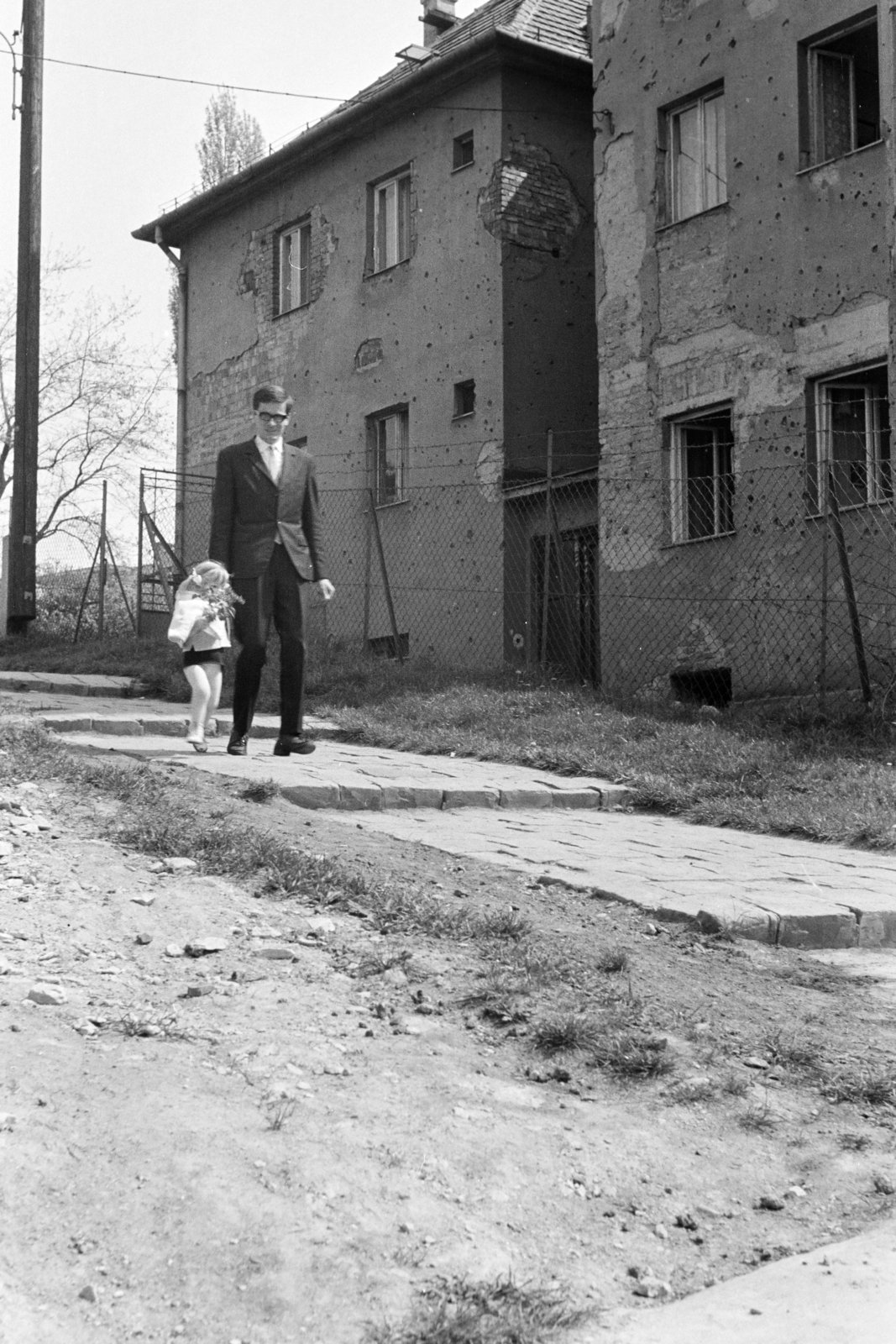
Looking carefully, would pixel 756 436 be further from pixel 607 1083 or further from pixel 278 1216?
pixel 278 1216

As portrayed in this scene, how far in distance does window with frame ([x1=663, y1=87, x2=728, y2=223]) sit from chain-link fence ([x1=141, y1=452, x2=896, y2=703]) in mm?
2596

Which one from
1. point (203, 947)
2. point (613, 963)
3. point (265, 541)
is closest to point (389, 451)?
point (265, 541)

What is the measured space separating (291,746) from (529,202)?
11.0m

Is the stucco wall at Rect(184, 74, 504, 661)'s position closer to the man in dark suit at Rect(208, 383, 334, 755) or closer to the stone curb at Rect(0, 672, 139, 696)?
the stone curb at Rect(0, 672, 139, 696)

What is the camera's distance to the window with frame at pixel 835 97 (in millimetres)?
13969

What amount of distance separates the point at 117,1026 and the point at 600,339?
13356 mm

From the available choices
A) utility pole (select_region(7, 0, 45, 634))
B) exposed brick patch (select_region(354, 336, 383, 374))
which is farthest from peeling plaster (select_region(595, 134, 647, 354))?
utility pole (select_region(7, 0, 45, 634))

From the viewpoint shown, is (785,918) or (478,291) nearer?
(785,918)

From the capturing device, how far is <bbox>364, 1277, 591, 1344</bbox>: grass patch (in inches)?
104

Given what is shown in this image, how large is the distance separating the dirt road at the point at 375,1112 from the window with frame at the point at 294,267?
1704 cm

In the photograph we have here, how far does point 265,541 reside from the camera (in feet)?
27.4

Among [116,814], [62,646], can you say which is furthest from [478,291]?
[116,814]

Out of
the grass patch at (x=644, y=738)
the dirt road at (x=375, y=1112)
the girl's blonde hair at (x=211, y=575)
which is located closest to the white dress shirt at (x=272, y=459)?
the girl's blonde hair at (x=211, y=575)

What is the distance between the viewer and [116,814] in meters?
6.12
